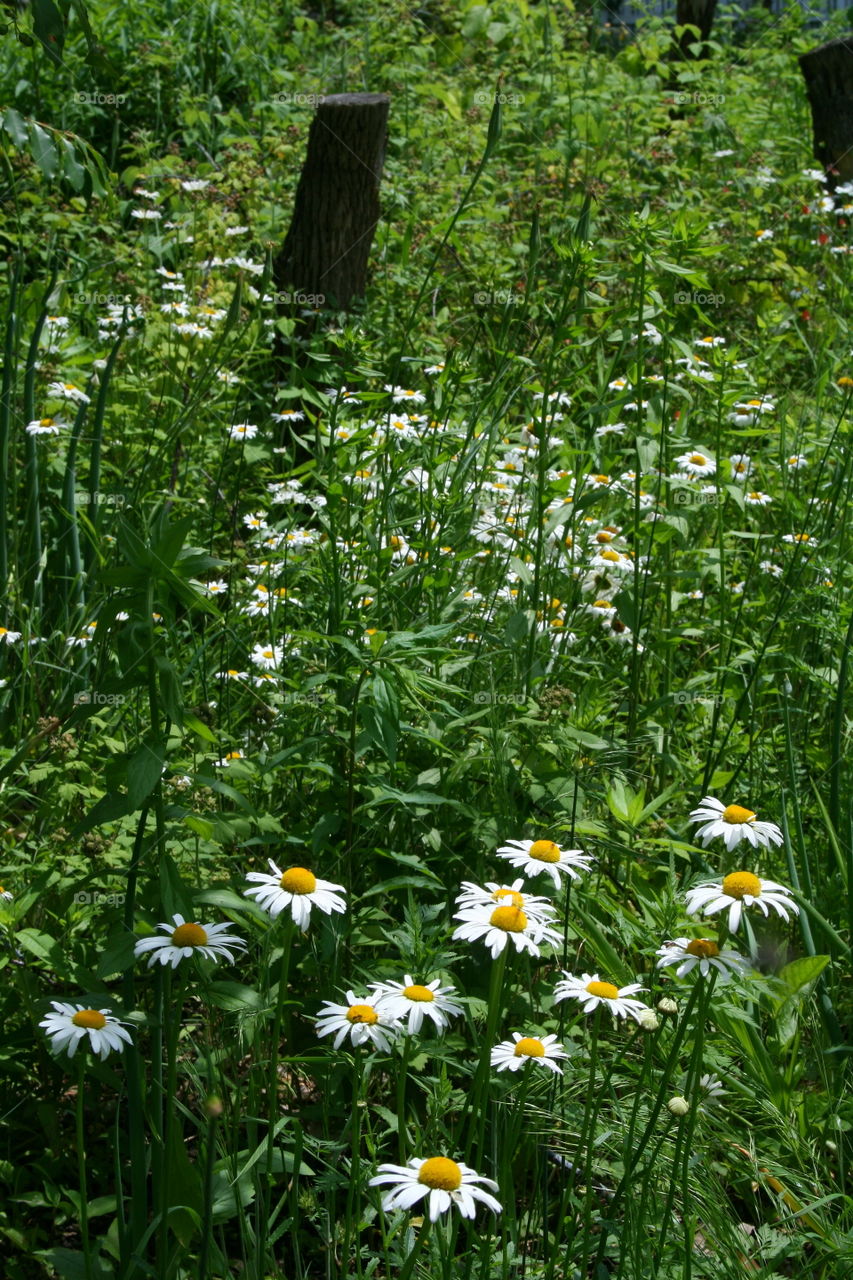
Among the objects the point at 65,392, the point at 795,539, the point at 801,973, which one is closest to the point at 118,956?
the point at 801,973

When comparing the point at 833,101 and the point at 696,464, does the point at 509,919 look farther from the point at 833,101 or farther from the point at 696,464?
the point at 833,101

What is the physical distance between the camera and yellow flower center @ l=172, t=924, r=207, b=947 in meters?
1.48

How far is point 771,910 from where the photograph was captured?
220cm

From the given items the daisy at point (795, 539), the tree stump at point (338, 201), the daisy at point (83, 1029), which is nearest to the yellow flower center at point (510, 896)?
the daisy at point (83, 1029)

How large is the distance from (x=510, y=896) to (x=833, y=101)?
641 cm

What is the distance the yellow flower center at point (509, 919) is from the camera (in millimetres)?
1377

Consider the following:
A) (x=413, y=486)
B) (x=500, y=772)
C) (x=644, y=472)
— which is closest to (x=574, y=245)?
(x=644, y=472)

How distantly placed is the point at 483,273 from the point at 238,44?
4.17 m

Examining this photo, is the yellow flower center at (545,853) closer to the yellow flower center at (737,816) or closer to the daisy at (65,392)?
the yellow flower center at (737,816)

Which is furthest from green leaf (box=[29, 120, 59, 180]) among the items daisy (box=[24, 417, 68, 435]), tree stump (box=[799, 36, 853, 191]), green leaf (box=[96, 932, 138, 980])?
tree stump (box=[799, 36, 853, 191])

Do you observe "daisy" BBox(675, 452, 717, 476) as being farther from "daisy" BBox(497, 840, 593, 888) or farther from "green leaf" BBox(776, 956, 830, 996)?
"daisy" BBox(497, 840, 593, 888)

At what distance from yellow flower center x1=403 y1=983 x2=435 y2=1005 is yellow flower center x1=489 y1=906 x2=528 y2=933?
4.4 inches

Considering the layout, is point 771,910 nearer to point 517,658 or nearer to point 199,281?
point 517,658

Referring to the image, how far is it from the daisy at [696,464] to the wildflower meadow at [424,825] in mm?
44
